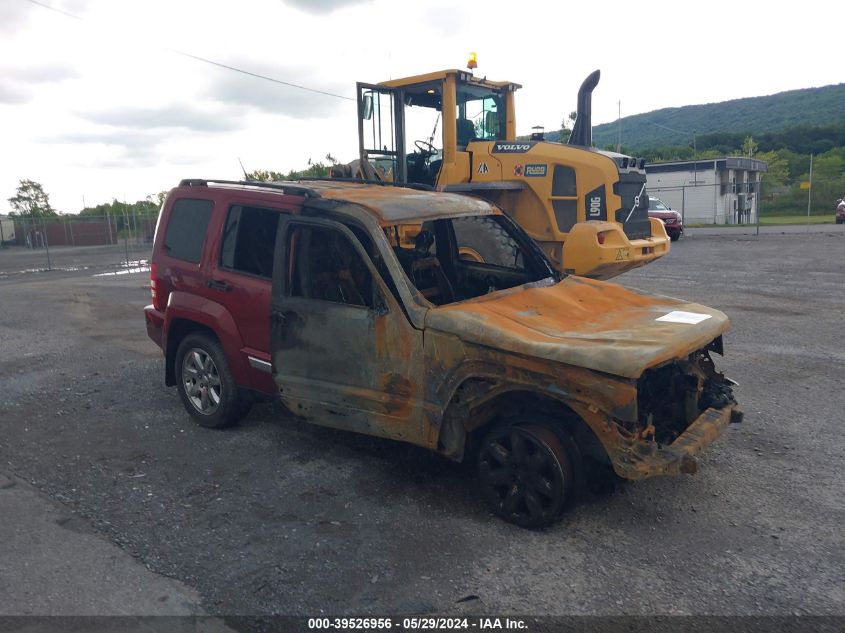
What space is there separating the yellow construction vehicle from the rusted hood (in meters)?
3.49

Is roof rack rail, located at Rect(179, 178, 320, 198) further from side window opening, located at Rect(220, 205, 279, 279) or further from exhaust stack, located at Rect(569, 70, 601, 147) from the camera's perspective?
exhaust stack, located at Rect(569, 70, 601, 147)

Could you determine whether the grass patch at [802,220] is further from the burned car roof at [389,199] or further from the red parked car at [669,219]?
the burned car roof at [389,199]

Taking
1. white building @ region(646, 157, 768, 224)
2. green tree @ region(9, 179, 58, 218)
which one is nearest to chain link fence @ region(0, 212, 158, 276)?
green tree @ region(9, 179, 58, 218)

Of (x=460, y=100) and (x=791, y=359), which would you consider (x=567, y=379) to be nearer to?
(x=791, y=359)

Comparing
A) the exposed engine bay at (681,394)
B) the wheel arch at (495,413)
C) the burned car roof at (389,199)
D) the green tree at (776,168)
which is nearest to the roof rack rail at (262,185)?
the burned car roof at (389,199)

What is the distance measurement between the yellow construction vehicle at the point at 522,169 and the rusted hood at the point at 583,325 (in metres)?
3.49

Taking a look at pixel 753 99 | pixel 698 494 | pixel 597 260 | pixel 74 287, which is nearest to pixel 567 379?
pixel 698 494

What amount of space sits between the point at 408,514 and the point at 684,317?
2224mm

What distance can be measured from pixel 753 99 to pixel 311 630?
605ft

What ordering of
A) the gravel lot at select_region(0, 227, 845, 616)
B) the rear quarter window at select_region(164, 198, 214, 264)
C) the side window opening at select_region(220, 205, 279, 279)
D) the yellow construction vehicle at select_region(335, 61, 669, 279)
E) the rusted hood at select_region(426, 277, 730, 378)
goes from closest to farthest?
the gravel lot at select_region(0, 227, 845, 616) < the rusted hood at select_region(426, 277, 730, 378) < the side window opening at select_region(220, 205, 279, 279) < the rear quarter window at select_region(164, 198, 214, 264) < the yellow construction vehicle at select_region(335, 61, 669, 279)

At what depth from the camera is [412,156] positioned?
10.4 meters

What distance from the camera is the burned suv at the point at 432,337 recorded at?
3.83 metres

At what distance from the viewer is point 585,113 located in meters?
10.2

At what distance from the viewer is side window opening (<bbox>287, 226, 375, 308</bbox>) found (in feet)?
16.0
